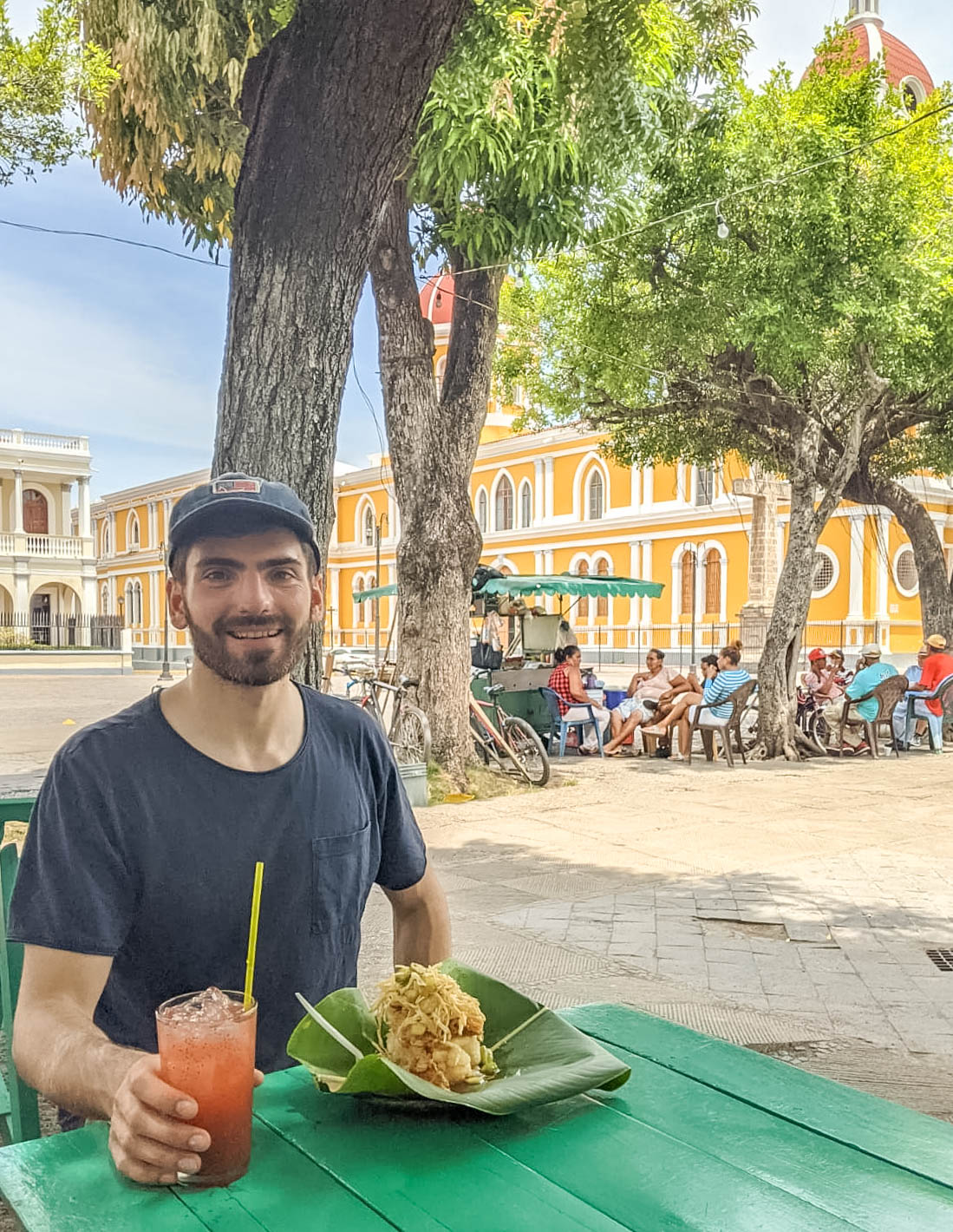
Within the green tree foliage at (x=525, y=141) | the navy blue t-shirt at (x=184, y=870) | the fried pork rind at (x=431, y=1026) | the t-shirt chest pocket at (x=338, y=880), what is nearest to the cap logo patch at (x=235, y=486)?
the navy blue t-shirt at (x=184, y=870)

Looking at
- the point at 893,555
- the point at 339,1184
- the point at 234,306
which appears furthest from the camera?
the point at 893,555

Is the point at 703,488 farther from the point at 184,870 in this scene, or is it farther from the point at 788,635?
the point at 184,870

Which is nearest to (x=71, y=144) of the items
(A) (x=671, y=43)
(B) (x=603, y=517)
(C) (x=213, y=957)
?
(A) (x=671, y=43)

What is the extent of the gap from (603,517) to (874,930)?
33.6m

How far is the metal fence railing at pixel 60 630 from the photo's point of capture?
129ft

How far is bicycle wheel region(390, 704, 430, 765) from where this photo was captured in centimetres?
830

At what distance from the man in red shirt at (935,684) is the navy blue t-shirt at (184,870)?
11.7 metres

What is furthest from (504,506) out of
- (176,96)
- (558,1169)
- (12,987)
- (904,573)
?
(558,1169)

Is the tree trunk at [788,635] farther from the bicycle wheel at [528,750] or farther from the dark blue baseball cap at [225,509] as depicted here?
the dark blue baseball cap at [225,509]

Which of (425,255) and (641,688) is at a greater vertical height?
(425,255)

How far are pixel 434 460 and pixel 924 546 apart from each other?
9278mm

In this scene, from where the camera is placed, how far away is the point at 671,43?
8.65m

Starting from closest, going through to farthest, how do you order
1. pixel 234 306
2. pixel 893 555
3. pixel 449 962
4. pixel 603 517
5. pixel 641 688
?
1. pixel 449 962
2. pixel 234 306
3. pixel 641 688
4. pixel 893 555
5. pixel 603 517

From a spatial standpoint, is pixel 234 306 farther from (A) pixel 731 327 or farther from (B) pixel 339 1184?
(A) pixel 731 327
